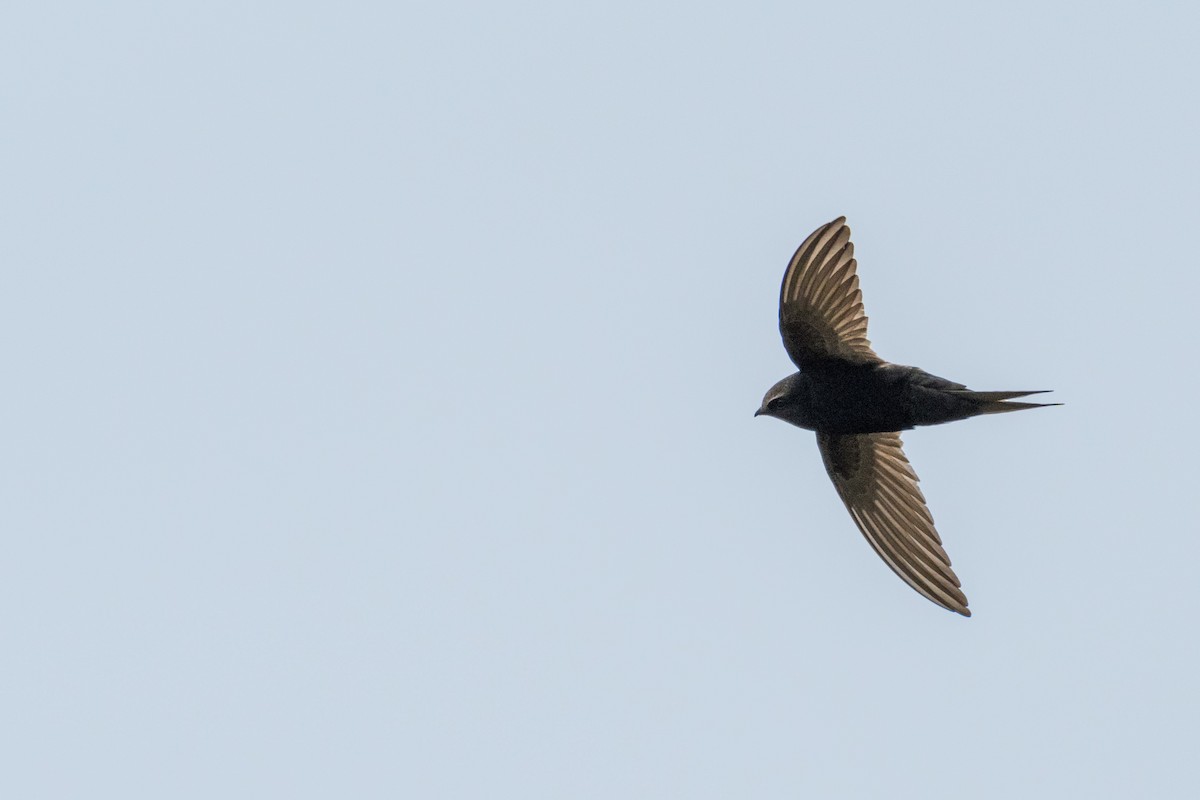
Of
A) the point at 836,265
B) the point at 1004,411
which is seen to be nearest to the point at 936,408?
the point at 1004,411

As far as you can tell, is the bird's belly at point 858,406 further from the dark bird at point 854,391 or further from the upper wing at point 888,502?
the upper wing at point 888,502

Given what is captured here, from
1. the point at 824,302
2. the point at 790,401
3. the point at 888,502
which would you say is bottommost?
the point at 888,502

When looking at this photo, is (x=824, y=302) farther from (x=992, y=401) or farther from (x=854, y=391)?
(x=992, y=401)

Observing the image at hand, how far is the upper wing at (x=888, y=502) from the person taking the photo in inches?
358

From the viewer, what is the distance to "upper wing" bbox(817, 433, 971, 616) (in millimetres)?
9086

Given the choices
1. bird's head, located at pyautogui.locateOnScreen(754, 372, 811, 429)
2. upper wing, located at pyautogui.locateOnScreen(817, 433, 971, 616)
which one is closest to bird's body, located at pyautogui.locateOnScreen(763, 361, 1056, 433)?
bird's head, located at pyautogui.locateOnScreen(754, 372, 811, 429)

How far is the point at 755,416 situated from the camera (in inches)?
362

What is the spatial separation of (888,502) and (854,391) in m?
0.94

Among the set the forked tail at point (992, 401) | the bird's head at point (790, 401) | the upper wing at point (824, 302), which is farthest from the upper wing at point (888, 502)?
the forked tail at point (992, 401)

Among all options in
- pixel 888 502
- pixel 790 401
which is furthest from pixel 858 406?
pixel 888 502

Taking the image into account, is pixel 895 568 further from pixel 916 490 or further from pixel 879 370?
pixel 879 370

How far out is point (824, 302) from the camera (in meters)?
8.77

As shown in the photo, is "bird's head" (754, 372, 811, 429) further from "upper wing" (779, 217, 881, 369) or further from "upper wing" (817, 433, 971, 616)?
"upper wing" (817, 433, 971, 616)

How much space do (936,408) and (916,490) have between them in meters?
1.03
